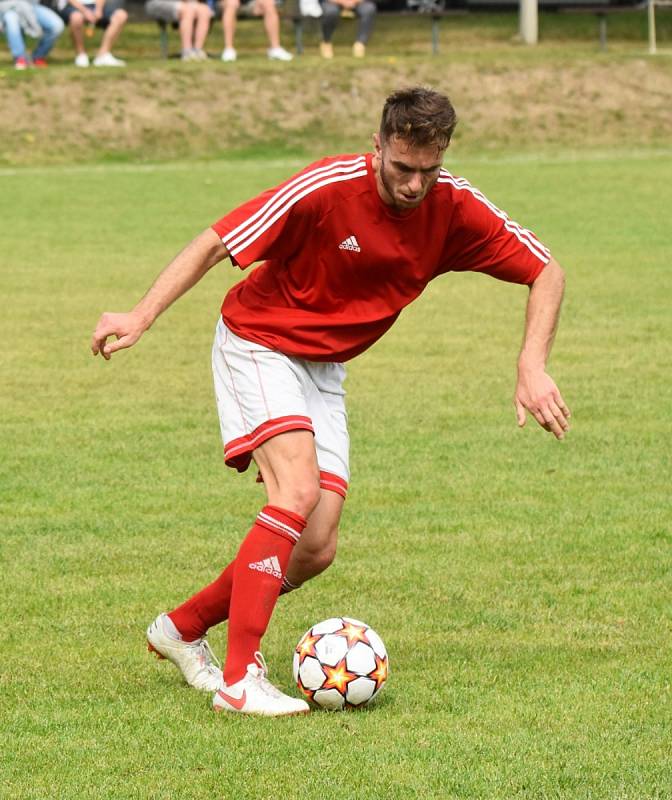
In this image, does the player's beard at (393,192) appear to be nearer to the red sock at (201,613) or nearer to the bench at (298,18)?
the red sock at (201,613)

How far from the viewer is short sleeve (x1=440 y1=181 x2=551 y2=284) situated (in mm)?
5289

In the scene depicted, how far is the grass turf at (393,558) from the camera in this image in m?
4.59

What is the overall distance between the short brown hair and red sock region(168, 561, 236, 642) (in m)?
1.59

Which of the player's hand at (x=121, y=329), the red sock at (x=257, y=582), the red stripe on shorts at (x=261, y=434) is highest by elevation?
the player's hand at (x=121, y=329)

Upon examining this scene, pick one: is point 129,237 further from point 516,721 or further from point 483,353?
point 516,721

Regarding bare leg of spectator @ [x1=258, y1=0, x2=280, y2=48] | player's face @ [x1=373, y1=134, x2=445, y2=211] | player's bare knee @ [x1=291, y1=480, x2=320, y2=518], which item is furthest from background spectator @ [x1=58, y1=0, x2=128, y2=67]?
player's bare knee @ [x1=291, y1=480, x2=320, y2=518]

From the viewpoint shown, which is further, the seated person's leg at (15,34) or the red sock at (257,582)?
the seated person's leg at (15,34)

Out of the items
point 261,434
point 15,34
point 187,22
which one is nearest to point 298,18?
point 187,22

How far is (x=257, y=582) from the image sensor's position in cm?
500

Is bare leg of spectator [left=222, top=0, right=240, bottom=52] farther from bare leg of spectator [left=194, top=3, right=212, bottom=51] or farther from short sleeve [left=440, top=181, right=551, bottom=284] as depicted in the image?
short sleeve [left=440, top=181, right=551, bottom=284]

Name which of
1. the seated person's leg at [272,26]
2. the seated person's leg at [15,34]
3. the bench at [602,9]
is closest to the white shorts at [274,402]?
the seated person's leg at [15,34]

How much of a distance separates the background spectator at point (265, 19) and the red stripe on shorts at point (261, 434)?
887 inches

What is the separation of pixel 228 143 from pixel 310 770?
21572 millimetres

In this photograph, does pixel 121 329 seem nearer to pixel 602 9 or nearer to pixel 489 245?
pixel 489 245
